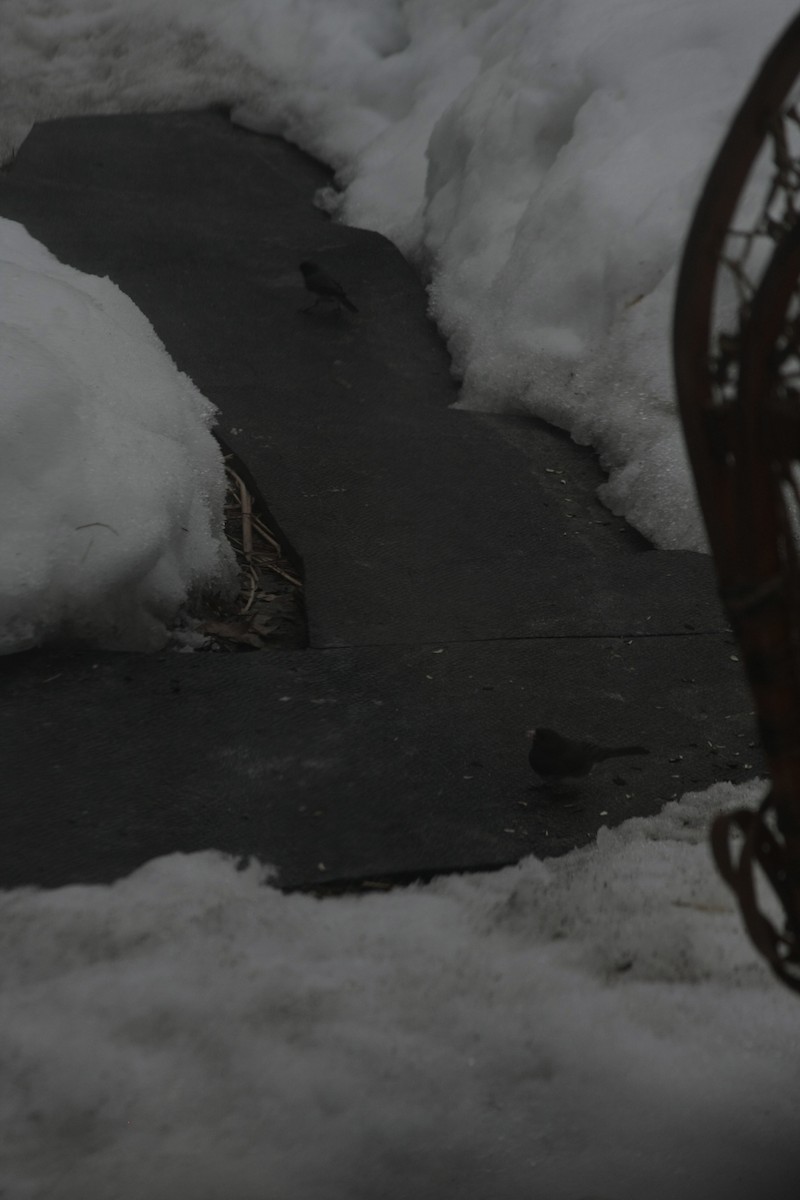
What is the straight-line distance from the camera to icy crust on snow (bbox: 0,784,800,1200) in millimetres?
1337

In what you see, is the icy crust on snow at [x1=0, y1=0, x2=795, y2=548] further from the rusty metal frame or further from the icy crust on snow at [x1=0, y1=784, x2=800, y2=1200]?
the rusty metal frame

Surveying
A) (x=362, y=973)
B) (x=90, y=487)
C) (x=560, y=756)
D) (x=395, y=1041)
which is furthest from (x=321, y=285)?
(x=395, y=1041)

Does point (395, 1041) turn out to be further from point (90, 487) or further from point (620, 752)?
point (90, 487)

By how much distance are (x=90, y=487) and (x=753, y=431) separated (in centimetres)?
161

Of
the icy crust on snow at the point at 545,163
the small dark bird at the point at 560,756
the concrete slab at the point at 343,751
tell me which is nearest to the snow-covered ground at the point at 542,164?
the icy crust on snow at the point at 545,163

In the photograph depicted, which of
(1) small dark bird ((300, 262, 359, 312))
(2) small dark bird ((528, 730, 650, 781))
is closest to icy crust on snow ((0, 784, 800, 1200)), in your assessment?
(2) small dark bird ((528, 730, 650, 781))

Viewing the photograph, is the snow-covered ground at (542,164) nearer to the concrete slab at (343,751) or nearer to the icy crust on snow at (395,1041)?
the concrete slab at (343,751)

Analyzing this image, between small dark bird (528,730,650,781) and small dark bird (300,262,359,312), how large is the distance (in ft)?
7.69

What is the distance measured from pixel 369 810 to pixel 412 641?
1.90 ft

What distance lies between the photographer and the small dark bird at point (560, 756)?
2070 mm

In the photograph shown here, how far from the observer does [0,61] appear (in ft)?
21.7

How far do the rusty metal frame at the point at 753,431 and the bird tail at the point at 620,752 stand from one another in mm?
1087

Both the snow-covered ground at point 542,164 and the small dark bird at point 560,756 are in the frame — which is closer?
the small dark bird at point 560,756

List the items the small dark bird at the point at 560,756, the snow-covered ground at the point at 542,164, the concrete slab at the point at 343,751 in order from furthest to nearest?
the snow-covered ground at the point at 542,164 → the small dark bird at the point at 560,756 → the concrete slab at the point at 343,751
